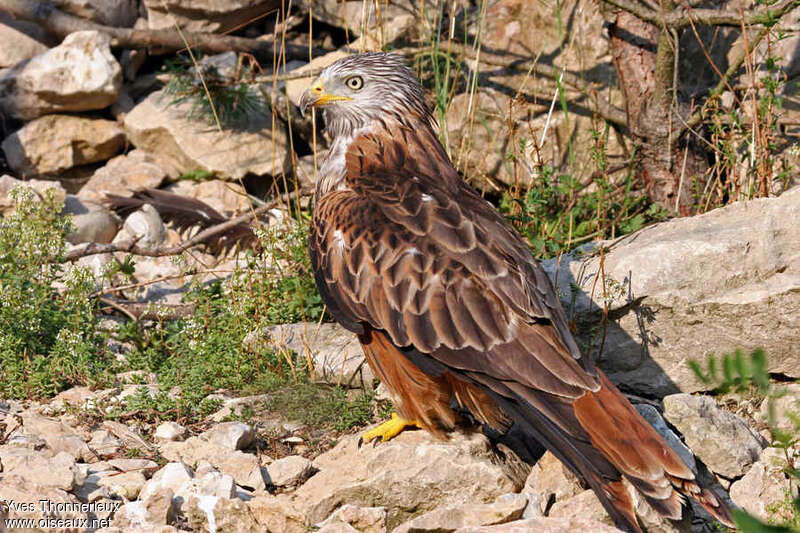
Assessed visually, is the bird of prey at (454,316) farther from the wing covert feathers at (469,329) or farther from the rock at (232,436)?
the rock at (232,436)

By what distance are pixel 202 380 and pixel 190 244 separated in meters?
1.55

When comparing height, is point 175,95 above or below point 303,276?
above

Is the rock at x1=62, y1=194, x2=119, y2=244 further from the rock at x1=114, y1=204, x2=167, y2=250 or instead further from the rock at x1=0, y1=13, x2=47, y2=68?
the rock at x1=0, y1=13, x2=47, y2=68

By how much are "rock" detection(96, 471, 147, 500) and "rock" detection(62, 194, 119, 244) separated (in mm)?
3376

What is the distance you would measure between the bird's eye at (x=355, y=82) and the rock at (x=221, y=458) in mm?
1911

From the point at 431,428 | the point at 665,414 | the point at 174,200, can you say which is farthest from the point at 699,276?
the point at 174,200

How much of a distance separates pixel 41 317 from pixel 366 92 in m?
2.18

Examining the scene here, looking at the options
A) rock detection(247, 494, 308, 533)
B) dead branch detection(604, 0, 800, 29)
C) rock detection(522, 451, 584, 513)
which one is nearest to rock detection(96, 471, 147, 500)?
rock detection(247, 494, 308, 533)

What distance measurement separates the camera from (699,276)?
14.9 ft

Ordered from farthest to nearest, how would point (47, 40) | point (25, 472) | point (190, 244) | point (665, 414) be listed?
point (47, 40) < point (190, 244) < point (665, 414) < point (25, 472)

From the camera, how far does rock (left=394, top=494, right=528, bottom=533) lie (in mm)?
3287

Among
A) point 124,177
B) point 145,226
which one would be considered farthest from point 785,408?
point 124,177

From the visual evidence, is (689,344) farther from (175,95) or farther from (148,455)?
(175,95)

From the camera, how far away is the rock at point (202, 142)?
296 inches
